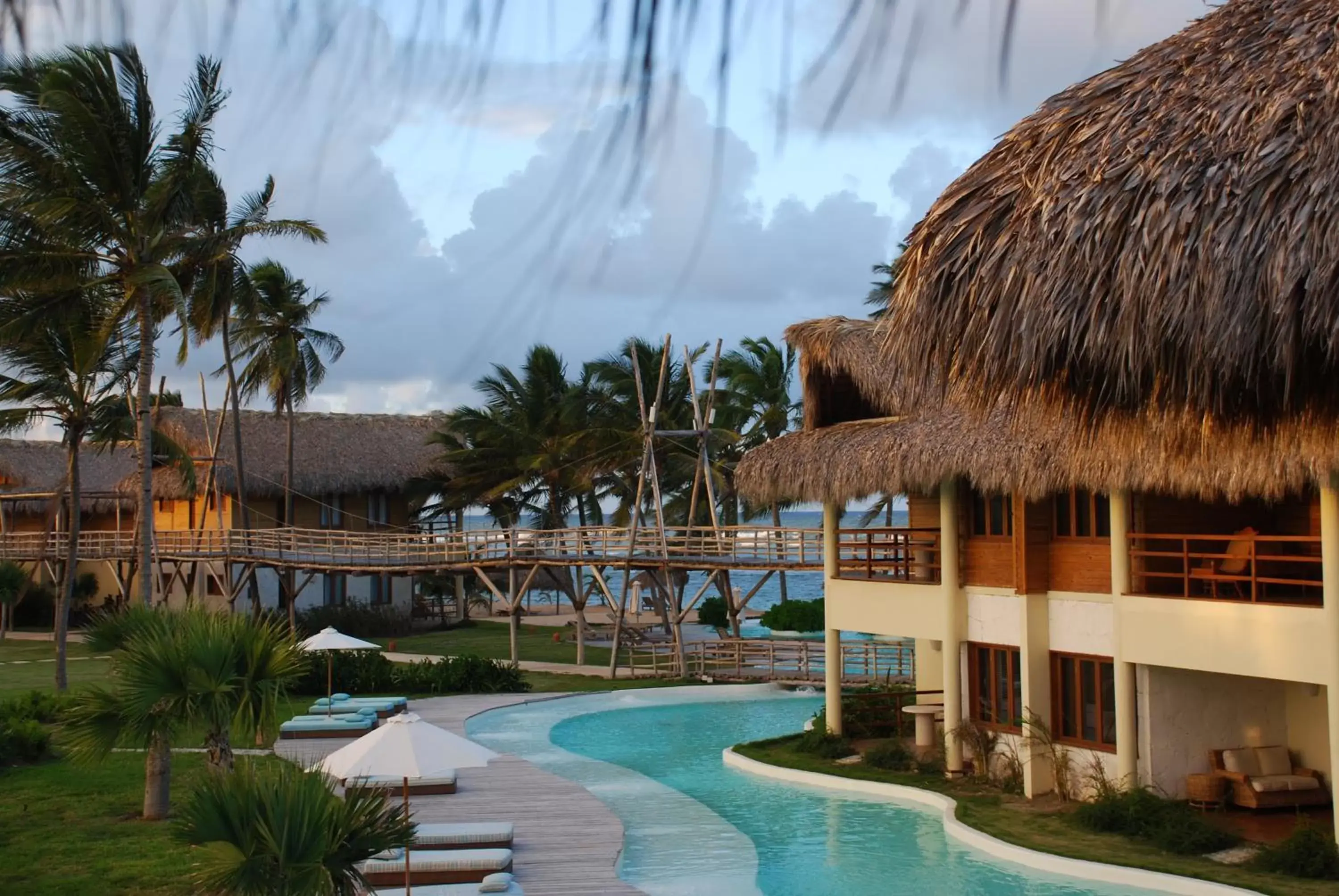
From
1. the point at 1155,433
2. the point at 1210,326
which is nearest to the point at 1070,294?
the point at 1210,326

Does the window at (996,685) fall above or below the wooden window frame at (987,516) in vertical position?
below

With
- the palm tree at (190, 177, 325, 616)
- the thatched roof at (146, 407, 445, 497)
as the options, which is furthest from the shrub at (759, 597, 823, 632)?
the palm tree at (190, 177, 325, 616)

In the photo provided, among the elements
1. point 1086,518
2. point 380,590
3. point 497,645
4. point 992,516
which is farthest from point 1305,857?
point 380,590

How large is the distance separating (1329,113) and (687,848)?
10782 millimetres

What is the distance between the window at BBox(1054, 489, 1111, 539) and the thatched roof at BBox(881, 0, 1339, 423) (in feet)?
33.6

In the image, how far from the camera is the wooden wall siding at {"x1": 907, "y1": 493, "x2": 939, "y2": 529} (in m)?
19.7

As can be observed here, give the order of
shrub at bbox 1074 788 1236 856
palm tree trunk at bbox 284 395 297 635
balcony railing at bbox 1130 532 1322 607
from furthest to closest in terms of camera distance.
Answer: palm tree trunk at bbox 284 395 297 635
balcony railing at bbox 1130 532 1322 607
shrub at bbox 1074 788 1236 856

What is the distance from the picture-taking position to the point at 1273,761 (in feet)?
46.8

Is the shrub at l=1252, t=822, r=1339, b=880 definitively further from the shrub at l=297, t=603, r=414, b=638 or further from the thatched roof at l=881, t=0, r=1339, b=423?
the shrub at l=297, t=603, r=414, b=638

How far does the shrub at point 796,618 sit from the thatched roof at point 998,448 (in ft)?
60.9

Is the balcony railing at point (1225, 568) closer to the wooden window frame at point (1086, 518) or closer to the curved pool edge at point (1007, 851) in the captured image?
the wooden window frame at point (1086, 518)

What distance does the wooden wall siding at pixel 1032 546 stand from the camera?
15789 mm

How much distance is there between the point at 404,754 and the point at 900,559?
10479 mm

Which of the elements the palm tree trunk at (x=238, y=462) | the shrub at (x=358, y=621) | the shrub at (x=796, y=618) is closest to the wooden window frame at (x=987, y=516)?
the shrub at (x=796, y=618)
